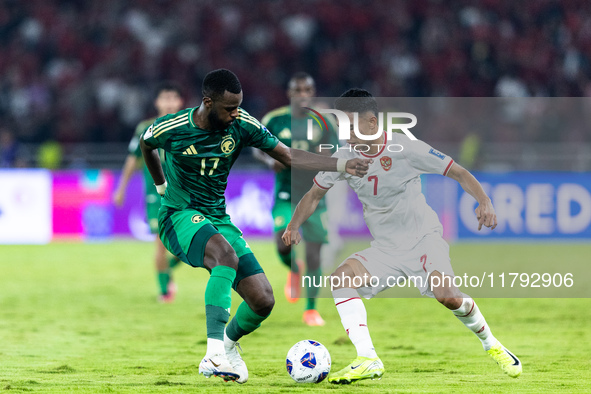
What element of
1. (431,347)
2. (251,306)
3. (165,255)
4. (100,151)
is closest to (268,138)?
(251,306)

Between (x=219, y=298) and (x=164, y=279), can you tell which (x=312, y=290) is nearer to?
(x=164, y=279)

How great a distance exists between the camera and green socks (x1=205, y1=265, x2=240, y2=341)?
5027 mm

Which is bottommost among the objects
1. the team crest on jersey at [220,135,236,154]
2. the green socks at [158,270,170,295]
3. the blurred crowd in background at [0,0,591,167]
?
the green socks at [158,270,170,295]

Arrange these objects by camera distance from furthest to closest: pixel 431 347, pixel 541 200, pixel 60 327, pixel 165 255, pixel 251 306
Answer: pixel 541 200, pixel 165 255, pixel 60 327, pixel 431 347, pixel 251 306

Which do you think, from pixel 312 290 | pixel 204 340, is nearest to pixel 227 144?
pixel 204 340

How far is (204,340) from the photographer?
7.16m

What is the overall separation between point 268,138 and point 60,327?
359 centimetres

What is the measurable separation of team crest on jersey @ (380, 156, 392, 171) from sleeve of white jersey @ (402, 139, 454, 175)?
11cm

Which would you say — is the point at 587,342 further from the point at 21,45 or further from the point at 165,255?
the point at 21,45

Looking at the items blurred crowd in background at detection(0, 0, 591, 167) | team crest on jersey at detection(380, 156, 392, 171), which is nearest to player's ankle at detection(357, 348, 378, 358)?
team crest on jersey at detection(380, 156, 392, 171)

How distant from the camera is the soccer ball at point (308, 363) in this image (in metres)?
5.17

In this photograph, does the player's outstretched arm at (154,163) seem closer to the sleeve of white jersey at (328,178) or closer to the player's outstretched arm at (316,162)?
the player's outstretched arm at (316,162)

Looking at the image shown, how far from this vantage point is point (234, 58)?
66.3 ft

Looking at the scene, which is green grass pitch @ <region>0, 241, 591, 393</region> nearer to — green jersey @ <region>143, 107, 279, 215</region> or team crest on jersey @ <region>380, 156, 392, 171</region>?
green jersey @ <region>143, 107, 279, 215</region>
